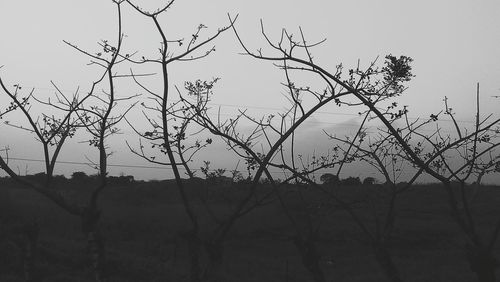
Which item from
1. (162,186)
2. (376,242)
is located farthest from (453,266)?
(162,186)

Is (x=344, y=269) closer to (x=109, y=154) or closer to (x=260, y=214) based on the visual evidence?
(x=260, y=214)

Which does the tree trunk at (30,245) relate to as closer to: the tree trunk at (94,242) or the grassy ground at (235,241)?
the tree trunk at (94,242)

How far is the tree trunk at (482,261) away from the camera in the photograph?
5.70 metres

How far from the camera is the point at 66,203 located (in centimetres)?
728

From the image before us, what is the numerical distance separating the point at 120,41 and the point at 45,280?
1345 cm

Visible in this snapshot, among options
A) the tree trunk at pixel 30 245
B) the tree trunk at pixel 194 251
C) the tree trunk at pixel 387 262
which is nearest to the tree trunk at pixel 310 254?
the tree trunk at pixel 387 262

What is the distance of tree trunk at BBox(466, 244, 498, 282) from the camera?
5.70 meters

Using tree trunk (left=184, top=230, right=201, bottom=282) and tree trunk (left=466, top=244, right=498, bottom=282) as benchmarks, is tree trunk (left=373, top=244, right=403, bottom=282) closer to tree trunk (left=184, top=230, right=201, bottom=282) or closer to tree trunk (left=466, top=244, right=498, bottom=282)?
tree trunk (left=466, top=244, right=498, bottom=282)

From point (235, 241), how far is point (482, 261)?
33.9 meters

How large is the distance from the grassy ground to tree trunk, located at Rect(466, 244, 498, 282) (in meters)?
13.7

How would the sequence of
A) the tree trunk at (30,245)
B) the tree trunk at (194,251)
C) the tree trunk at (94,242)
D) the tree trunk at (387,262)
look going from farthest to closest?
the tree trunk at (30,245)
the tree trunk at (194,251)
the tree trunk at (94,242)
the tree trunk at (387,262)

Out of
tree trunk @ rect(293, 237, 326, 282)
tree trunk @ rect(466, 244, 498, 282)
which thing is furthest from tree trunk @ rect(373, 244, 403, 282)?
tree trunk @ rect(466, 244, 498, 282)

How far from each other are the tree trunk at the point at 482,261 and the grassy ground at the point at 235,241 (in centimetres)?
1375

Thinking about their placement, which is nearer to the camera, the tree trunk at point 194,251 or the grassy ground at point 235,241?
the tree trunk at point 194,251
